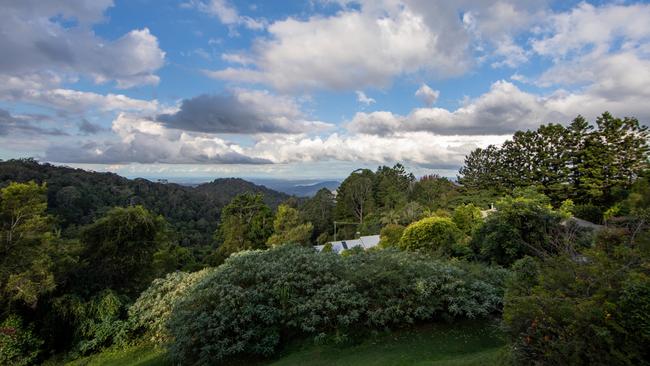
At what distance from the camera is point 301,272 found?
8516mm

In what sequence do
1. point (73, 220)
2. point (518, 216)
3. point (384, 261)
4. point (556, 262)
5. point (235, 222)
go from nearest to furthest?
point (556, 262) → point (384, 261) → point (518, 216) → point (235, 222) → point (73, 220)

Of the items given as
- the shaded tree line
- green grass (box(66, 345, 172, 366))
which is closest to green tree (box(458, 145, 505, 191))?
the shaded tree line

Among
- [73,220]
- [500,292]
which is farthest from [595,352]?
[73,220]

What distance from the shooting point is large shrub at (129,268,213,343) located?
10.3 meters

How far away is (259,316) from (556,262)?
5714 millimetres

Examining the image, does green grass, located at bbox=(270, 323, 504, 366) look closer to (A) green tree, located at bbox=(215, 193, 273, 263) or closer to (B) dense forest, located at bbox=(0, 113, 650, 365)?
(B) dense forest, located at bbox=(0, 113, 650, 365)

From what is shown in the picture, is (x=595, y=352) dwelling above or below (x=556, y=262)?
below

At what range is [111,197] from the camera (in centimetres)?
6706

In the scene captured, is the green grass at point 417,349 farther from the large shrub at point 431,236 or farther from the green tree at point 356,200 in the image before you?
the green tree at point 356,200

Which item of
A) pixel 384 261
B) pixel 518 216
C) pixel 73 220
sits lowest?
pixel 73 220

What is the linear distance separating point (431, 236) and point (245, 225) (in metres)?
23.1

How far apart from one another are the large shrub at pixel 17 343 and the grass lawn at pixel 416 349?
539cm

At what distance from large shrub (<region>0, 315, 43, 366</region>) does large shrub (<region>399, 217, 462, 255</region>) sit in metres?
13.0

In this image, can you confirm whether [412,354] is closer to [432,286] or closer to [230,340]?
[432,286]
